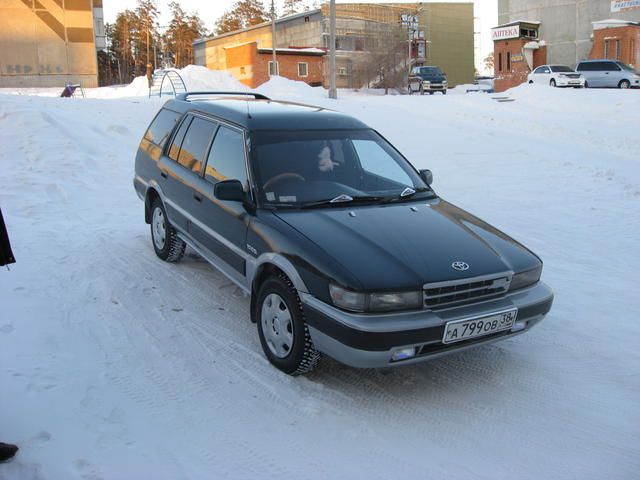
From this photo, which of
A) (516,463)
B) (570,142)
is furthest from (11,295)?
(570,142)

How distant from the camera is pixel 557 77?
3148 cm

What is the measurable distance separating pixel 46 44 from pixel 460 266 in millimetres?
46488

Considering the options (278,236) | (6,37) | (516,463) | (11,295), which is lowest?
(516,463)

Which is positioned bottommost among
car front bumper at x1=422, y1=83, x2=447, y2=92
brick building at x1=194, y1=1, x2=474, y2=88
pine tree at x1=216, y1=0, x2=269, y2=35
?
car front bumper at x1=422, y1=83, x2=447, y2=92

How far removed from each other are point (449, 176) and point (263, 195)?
742 centimetres

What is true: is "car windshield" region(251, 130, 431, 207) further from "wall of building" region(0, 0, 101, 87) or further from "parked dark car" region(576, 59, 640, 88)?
"wall of building" region(0, 0, 101, 87)

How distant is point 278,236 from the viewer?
14.1 feet

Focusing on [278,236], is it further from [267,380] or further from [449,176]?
[449,176]

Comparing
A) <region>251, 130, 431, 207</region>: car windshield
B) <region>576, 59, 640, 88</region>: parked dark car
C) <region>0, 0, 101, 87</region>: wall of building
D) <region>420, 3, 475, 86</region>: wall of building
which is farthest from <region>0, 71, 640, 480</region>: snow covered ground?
<region>420, 3, 475, 86</region>: wall of building

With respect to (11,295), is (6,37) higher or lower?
higher

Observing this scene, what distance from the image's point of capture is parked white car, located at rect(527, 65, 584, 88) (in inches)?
1216

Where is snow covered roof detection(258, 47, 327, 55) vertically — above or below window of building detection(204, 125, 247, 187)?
above

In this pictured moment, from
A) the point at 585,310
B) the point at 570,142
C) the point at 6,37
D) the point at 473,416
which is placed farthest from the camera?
the point at 6,37

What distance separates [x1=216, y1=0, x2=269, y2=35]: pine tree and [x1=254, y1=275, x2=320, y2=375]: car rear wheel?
89.6 metres
